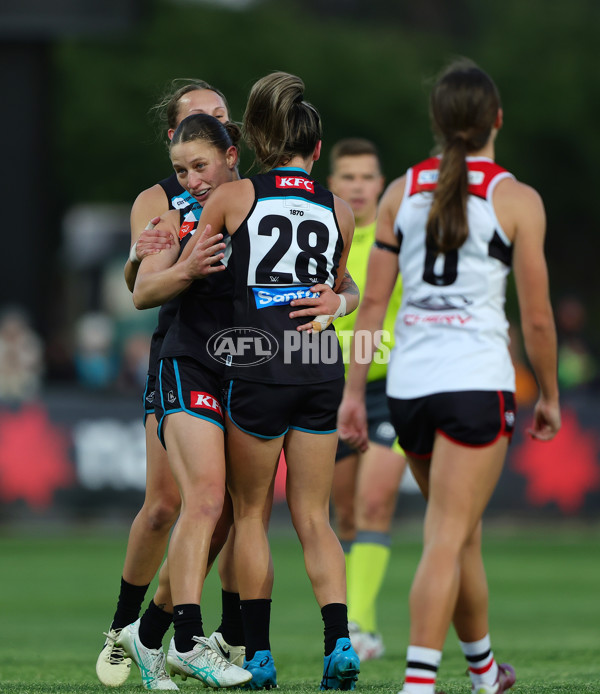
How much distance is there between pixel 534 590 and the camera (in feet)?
39.5

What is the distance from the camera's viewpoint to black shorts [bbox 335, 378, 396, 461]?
8180mm

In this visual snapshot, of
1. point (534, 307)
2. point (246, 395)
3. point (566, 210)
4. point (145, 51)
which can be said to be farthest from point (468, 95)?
point (145, 51)

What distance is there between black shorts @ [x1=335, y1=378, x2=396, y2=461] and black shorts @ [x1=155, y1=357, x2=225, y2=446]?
94.0 inches

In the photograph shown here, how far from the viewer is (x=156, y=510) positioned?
6215 mm

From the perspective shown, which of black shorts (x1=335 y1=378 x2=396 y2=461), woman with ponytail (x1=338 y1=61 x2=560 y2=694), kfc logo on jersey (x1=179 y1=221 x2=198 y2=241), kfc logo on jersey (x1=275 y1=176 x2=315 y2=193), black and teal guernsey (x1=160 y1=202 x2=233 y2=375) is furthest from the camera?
black shorts (x1=335 y1=378 x2=396 y2=461)

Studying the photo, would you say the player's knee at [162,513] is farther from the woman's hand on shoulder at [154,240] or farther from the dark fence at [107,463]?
the dark fence at [107,463]

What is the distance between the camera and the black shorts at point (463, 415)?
4.97 m

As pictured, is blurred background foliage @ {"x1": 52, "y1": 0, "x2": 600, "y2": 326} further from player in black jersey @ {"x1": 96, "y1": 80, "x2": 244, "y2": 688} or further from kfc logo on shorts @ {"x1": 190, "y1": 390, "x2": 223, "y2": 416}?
kfc logo on shorts @ {"x1": 190, "y1": 390, "x2": 223, "y2": 416}

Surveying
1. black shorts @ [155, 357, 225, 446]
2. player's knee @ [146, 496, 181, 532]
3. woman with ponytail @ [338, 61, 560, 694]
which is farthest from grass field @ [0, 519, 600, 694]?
black shorts @ [155, 357, 225, 446]

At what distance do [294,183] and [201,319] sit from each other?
0.70 m

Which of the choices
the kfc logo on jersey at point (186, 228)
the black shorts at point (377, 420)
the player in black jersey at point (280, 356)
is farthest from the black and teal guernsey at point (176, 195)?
the black shorts at point (377, 420)

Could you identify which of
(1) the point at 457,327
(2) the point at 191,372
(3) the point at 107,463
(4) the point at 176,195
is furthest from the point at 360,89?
(1) the point at 457,327

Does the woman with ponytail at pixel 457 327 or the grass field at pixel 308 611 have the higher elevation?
the woman with ponytail at pixel 457 327

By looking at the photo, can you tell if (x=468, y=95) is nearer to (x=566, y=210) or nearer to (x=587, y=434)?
(x=587, y=434)
